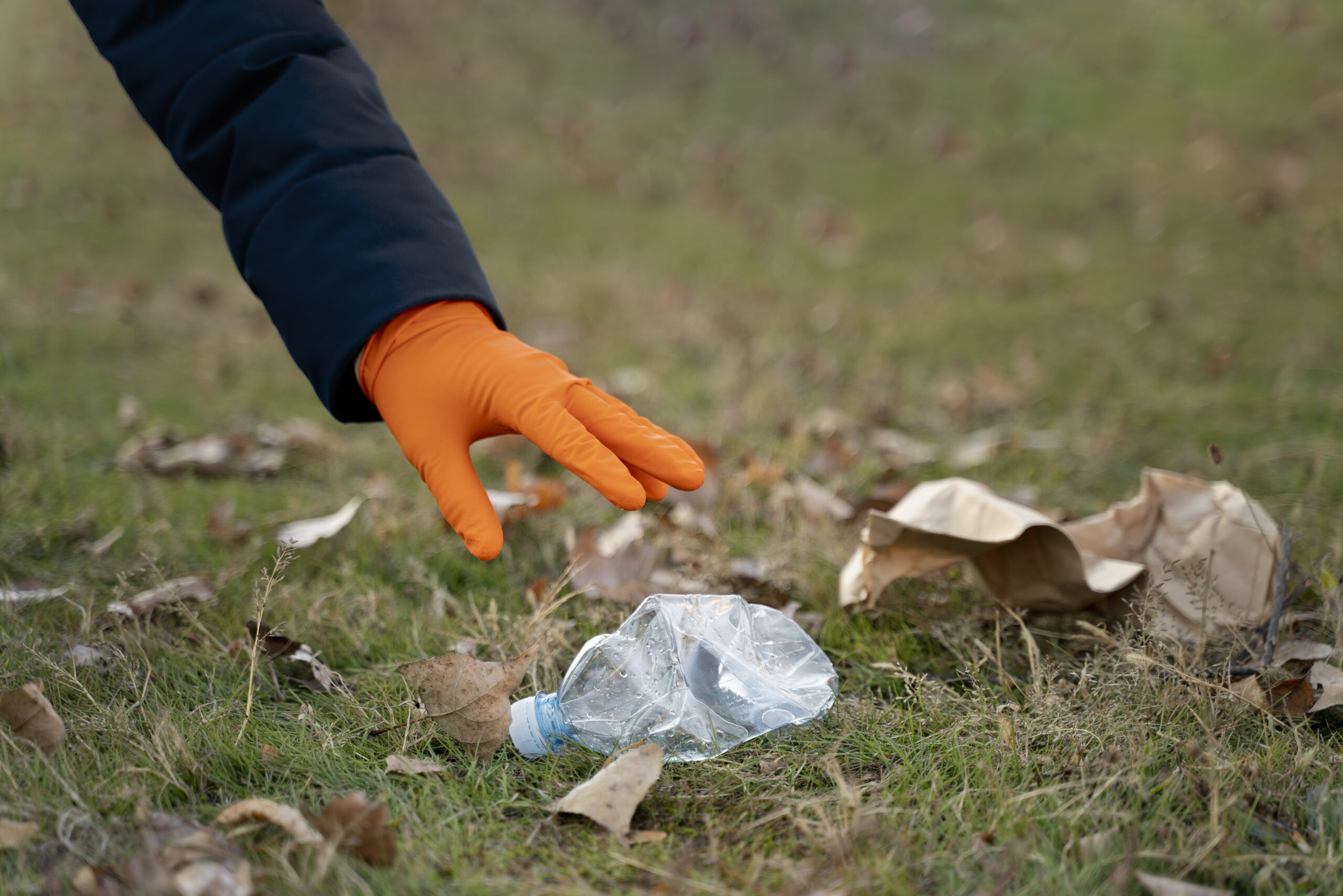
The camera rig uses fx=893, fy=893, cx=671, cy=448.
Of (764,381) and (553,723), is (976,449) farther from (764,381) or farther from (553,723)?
(553,723)

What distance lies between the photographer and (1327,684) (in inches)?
57.4

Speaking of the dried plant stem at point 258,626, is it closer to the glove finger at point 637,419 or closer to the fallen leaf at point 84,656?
the fallen leaf at point 84,656

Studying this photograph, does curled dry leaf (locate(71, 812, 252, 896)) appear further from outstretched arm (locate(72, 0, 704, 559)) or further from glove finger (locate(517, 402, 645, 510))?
glove finger (locate(517, 402, 645, 510))

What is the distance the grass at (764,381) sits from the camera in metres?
1.21

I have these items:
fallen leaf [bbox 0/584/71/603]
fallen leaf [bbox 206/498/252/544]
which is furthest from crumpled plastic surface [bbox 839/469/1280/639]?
fallen leaf [bbox 0/584/71/603]

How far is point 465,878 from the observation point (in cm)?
109

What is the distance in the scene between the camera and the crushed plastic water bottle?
1.41 meters

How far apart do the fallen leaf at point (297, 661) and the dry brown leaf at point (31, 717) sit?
0.99ft

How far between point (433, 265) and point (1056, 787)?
51.1 inches

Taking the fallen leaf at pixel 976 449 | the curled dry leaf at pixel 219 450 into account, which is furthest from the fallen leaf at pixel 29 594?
the fallen leaf at pixel 976 449


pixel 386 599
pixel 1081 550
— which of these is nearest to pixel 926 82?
pixel 1081 550

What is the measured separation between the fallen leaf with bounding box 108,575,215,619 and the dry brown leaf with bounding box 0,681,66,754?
1.04ft

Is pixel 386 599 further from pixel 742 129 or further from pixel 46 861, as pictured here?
pixel 742 129

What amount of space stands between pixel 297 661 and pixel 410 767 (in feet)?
1.49
